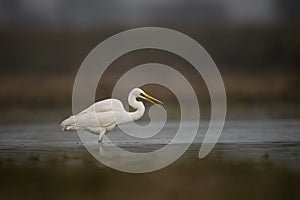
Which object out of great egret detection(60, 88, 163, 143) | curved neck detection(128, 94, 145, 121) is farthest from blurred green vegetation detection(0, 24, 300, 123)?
great egret detection(60, 88, 163, 143)

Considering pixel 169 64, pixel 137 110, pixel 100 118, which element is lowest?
pixel 100 118

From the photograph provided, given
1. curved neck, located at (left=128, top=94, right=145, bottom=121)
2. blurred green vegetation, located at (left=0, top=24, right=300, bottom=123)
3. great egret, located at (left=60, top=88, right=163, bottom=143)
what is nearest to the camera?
great egret, located at (left=60, top=88, right=163, bottom=143)

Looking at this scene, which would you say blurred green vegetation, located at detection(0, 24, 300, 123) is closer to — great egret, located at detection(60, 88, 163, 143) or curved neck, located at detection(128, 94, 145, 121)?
curved neck, located at detection(128, 94, 145, 121)

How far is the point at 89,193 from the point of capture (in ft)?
36.7

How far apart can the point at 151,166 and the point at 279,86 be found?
16.2 metres

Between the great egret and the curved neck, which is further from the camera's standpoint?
the curved neck

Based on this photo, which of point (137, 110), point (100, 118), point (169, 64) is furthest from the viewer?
point (169, 64)

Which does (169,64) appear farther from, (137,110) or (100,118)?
(100,118)

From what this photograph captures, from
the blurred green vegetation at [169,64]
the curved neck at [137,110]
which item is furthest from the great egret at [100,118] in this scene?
the blurred green vegetation at [169,64]

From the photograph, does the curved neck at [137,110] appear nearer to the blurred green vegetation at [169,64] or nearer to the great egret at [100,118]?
the great egret at [100,118]

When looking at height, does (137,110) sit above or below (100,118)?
above

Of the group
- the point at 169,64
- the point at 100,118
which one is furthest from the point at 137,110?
the point at 169,64

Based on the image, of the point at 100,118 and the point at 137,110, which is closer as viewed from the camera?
the point at 100,118

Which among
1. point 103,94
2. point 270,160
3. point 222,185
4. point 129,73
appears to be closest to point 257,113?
point 103,94
